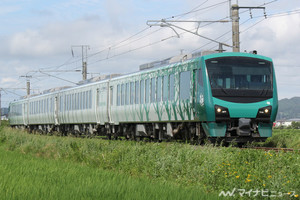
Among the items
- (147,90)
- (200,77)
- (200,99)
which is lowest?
(200,99)

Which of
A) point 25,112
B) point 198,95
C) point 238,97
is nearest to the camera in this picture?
point 238,97

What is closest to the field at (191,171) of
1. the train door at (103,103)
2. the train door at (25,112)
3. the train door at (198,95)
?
the train door at (198,95)

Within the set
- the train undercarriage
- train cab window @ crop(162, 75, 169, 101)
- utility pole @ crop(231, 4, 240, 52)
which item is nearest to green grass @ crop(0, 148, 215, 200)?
the train undercarriage

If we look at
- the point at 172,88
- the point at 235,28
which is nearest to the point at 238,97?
the point at 172,88

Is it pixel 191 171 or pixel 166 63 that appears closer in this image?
pixel 191 171

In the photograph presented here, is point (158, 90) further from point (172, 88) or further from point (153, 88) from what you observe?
point (172, 88)

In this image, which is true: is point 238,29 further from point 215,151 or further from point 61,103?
point 61,103

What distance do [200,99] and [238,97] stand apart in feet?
4.24

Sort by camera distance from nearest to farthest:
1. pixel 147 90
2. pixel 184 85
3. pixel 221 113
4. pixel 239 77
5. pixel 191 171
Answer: pixel 191 171 → pixel 221 113 → pixel 239 77 → pixel 184 85 → pixel 147 90

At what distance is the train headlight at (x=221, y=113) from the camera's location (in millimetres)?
19016

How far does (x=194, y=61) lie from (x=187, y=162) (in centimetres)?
808

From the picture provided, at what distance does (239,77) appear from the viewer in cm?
1952

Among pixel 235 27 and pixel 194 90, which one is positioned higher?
pixel 235 27

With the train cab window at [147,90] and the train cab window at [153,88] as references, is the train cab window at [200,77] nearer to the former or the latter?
the train cab window at [153,88]
